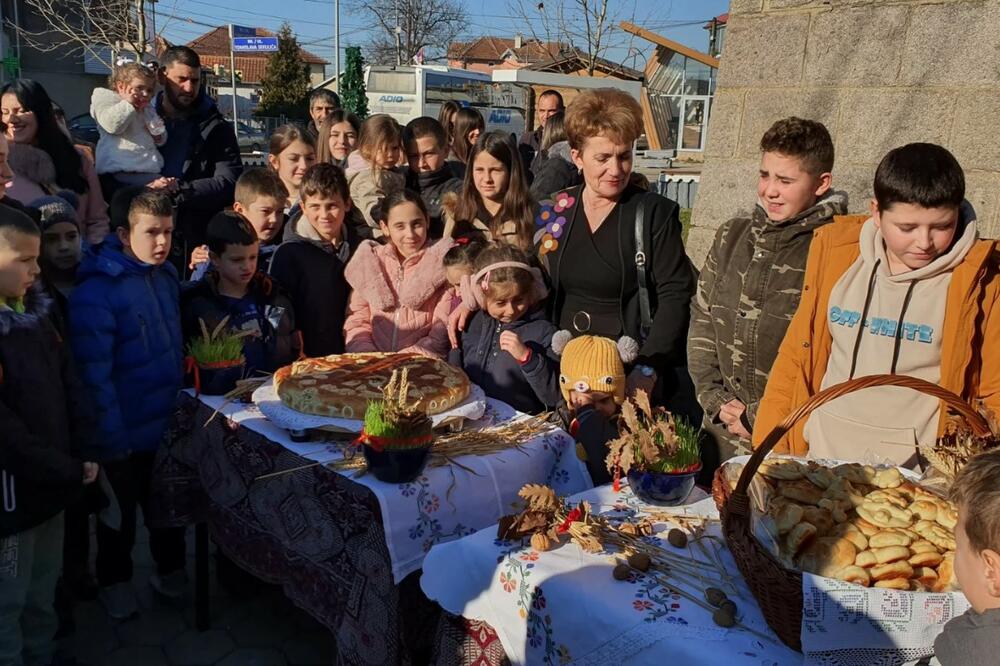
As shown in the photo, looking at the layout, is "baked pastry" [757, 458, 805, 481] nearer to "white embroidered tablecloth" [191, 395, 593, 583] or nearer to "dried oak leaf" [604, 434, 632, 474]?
"dried oak leaf" [604, 434, 632, 474]

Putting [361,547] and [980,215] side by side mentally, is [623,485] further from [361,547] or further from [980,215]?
[980,215]

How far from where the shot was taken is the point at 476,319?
11.8 ft

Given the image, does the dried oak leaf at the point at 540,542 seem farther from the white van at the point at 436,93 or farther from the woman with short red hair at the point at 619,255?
the white van at the point at 436,93

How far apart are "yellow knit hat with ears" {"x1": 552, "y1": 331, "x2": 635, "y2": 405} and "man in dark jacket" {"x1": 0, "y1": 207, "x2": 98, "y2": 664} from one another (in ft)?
6.03

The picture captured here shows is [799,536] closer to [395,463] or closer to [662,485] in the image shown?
[662,485]

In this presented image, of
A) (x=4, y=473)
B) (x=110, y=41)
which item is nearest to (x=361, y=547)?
(x=4, y=473)

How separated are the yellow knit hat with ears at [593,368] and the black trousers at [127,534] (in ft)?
6.26

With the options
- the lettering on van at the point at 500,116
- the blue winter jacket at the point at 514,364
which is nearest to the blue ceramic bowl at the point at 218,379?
the blue winter jacket at the point at 514,364

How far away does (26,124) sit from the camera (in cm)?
500

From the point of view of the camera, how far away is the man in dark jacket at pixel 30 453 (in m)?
2.79

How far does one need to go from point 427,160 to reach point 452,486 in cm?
313

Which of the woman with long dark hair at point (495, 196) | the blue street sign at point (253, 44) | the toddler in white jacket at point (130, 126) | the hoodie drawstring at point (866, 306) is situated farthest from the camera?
the blue street sign at point (253, 44)

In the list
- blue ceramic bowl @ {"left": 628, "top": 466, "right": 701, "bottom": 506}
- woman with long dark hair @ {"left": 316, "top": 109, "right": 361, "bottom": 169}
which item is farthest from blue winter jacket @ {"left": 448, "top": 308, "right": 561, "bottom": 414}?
woman with long dark hair @ {"left": 316, "top": 109, "right": 361, "bottom": 169}

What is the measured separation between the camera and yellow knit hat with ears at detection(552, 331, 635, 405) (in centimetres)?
298
